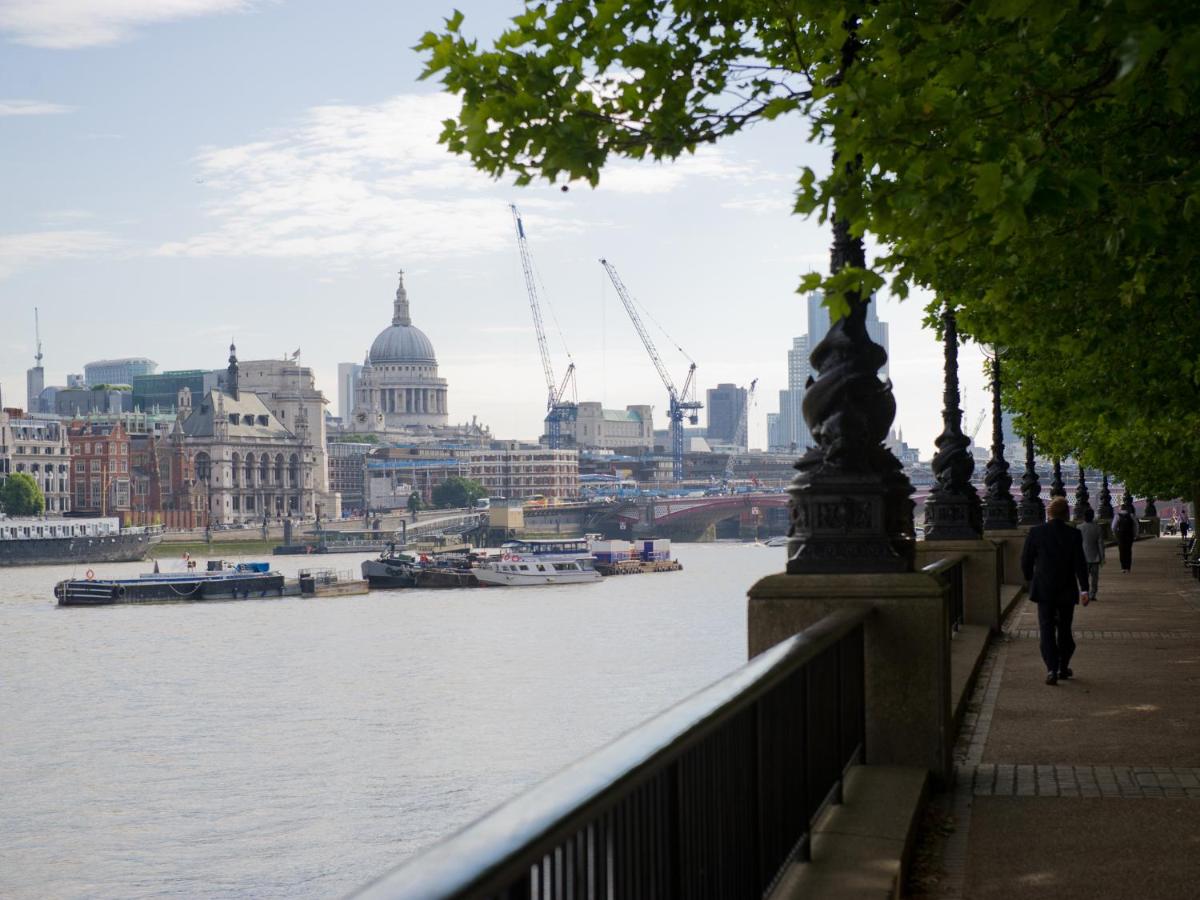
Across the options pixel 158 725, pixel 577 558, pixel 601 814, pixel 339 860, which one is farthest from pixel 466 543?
pixel 601 814

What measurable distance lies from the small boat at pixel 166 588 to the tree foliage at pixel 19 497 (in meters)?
87.1

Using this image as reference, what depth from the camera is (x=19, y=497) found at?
196m

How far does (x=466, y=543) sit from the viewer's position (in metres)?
196

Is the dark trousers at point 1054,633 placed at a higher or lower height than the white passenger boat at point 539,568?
higher

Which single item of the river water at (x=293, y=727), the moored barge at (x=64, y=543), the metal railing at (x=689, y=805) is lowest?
the river water at (x=293, y=727)

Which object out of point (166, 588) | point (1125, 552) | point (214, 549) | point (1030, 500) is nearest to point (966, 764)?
point (1125, 552)

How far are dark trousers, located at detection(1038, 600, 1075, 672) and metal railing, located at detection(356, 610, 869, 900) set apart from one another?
6.24 meters

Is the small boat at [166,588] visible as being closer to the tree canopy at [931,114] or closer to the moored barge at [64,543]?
the moored barge at [64,543]

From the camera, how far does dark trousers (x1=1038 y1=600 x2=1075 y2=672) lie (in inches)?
548

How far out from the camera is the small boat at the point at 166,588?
106812mm

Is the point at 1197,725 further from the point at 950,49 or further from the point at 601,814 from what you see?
the point at 601,814

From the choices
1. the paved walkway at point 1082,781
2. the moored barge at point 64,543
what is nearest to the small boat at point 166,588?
the moored barge at point 64,543

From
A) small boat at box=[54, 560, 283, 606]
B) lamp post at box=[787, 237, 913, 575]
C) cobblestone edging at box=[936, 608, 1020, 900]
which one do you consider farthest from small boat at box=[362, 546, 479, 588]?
lamp post at box=[787, 237, 913, 575]

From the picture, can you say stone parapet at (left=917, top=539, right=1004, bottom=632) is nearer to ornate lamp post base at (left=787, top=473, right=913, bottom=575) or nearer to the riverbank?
ornate lamp post base at (left=787, top=473, right=913, bottom=575)
